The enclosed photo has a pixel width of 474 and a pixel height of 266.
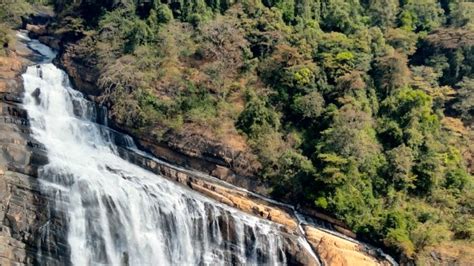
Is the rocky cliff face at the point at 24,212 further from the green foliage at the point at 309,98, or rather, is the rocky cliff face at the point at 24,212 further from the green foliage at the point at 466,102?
the green foliage at the point at 466,102

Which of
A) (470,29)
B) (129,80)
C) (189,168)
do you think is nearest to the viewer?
(189,168)

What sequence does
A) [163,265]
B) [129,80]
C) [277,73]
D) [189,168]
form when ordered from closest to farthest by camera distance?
[163,265], [189,168], [129,80], [277,73]

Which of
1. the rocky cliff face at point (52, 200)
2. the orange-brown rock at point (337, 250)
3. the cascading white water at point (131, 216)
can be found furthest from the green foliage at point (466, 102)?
the cascading white water at point (131, 216)

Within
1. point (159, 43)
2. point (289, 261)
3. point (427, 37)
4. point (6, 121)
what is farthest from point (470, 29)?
point (6, 121)

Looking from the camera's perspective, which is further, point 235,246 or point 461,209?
point 461,209

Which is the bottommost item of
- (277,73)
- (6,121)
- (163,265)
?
(163,265)

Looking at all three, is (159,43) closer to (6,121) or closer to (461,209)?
(6,121)
